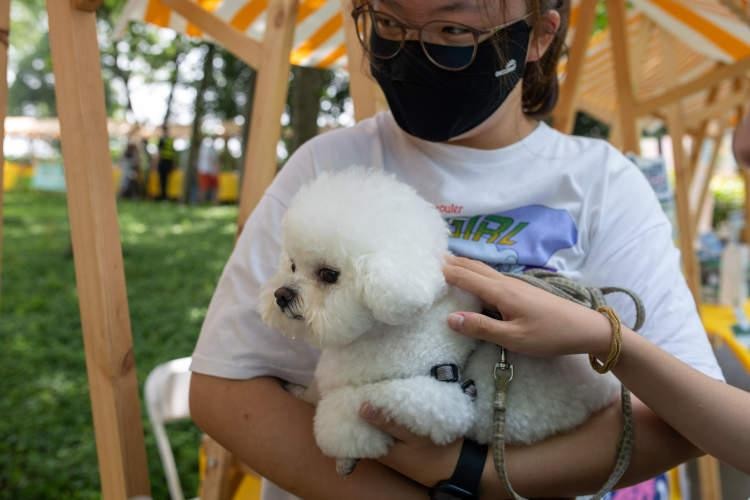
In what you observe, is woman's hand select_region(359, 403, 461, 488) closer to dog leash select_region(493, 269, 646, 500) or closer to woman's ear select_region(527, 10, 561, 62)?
dog leash select_region(493, 269, 646, 500)

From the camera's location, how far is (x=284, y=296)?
33.6 inches

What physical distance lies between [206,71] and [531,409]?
13.7 m

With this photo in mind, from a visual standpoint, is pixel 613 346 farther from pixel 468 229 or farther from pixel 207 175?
pixel 207 175

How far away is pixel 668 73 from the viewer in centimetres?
395

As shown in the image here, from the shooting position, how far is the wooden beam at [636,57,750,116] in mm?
2295

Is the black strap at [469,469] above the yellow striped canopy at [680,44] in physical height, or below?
below

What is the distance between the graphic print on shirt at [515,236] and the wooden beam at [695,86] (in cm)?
145

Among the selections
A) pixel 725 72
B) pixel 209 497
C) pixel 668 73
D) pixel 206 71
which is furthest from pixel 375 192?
pixel 206 71

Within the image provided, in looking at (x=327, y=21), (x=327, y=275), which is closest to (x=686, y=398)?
(x=327, y=275)

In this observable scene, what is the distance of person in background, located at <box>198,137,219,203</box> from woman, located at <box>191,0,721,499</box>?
56.3ft

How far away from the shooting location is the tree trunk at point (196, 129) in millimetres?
13617

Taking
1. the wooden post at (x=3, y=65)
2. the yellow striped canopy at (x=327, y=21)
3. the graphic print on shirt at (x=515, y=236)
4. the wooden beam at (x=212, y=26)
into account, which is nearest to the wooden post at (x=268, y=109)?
the wooden beam at (x=212, y=26)

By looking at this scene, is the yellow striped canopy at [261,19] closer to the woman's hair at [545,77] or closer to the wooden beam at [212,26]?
the wooden beam at [212,26]

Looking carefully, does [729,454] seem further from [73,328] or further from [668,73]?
[73,328]
